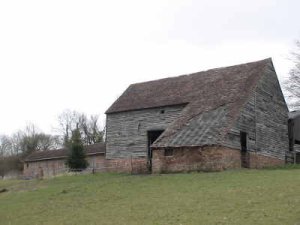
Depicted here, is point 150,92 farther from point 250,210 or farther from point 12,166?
point 12,166

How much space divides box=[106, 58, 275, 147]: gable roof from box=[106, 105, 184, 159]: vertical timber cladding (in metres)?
0.52

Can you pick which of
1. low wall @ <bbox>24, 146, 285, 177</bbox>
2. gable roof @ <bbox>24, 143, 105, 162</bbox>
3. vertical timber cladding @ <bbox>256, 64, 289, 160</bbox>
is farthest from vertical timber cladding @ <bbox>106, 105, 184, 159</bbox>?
gable roof @ <bbox>24, 143, 105, 162</bbox>

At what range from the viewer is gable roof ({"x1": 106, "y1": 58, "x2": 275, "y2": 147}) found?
34219 mm

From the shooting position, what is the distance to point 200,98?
38.4m

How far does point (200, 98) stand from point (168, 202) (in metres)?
18.7

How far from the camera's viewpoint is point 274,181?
78.0 feet

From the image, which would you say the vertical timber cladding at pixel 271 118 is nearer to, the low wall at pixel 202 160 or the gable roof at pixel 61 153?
the low wall at pixel 202 160

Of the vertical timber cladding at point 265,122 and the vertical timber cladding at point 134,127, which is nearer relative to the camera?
the vertical timber cladding at point 265,122

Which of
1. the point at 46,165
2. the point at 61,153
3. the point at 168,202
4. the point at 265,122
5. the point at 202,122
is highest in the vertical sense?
the point at 265,122

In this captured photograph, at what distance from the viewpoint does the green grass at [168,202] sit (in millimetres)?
16766

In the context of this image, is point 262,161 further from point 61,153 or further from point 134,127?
point 61,153

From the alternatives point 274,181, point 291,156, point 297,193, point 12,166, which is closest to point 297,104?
point 291,156

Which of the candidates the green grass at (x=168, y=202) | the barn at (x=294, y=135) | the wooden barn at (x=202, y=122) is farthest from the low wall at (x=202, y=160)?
the barn at (x=294, y=135)

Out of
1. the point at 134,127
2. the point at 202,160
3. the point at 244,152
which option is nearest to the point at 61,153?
the point at 134,127
